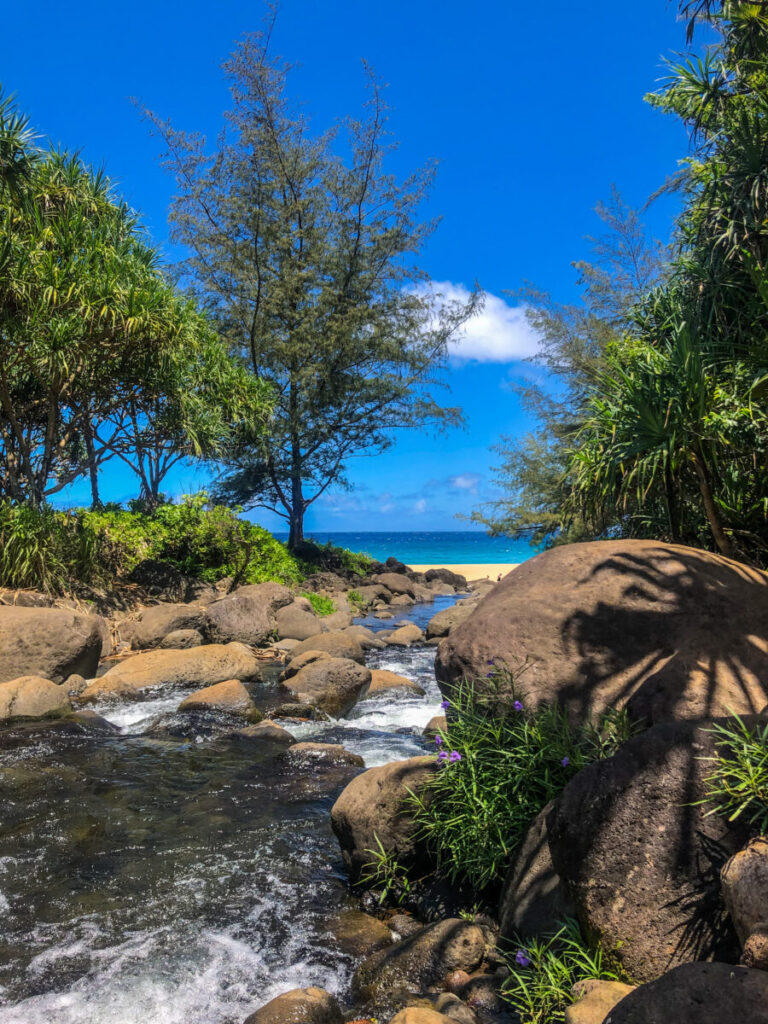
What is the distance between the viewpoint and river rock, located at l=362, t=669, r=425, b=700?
10.5 meters

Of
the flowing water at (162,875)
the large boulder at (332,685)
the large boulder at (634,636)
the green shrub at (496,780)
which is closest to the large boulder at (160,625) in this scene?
the large boulder at (332,685)

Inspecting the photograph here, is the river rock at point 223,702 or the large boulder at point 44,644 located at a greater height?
the large boulder at point 44,644

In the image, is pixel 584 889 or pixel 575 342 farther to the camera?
pixel 575 342

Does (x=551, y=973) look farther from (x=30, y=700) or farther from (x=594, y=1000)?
(x=30, y=700)

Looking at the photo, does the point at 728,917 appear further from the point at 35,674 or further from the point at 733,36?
the point at 733,36

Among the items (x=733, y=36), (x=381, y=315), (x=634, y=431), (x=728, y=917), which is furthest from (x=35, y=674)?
(x=381, y=315)

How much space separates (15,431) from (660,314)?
12.1 metres

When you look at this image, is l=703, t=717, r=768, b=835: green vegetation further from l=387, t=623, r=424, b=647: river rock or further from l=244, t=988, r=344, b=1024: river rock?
l=387, t=623, r=424, b=647: river rock

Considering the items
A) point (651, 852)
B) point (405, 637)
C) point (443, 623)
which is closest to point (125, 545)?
point (405, 637)

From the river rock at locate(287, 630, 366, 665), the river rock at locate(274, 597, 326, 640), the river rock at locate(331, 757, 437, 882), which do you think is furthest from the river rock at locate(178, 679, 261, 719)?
the river rock at locate(274, 597, 326, 640)

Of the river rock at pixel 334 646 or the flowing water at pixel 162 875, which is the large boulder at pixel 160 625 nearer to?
the river rock at pixel 334 646

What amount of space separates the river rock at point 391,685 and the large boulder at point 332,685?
1.56ft

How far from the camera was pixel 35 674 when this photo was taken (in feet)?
31.5

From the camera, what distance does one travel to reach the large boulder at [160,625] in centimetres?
1266
